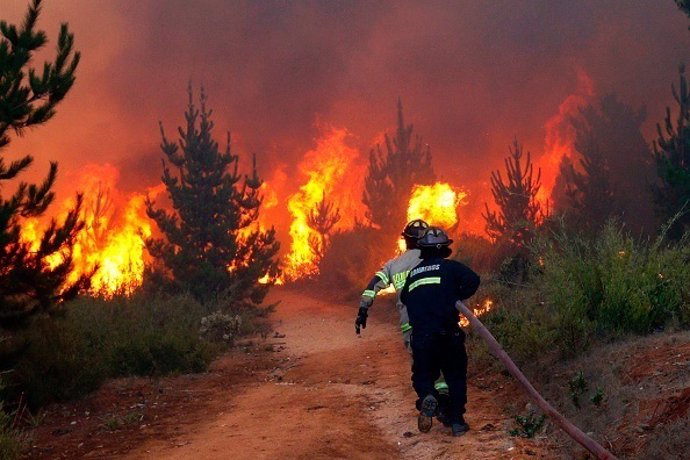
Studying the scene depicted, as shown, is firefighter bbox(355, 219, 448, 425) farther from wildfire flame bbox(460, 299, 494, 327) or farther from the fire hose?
wildfire flame bbox(460, 299, 494, 327)

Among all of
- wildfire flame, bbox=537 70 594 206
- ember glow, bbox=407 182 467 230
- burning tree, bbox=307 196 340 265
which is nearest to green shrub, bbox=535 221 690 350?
ember glow, bbox=407 182 467 230

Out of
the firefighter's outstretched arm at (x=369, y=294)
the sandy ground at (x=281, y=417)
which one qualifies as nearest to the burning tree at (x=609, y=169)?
the sandy ground at (x=281, y=417)

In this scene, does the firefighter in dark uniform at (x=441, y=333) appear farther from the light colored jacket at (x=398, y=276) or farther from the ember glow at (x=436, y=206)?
the ember glow at (x=436, y=206)

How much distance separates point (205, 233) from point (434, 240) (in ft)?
55.7

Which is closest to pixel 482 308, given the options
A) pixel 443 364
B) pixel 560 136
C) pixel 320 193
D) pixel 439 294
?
pixel 443 364

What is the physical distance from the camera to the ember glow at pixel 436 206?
92.8 feet

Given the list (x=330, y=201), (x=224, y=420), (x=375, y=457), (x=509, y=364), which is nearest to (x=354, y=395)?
(x=224, y=420)

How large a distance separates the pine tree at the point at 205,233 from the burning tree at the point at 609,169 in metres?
15.3

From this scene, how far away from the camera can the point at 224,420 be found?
756 cm

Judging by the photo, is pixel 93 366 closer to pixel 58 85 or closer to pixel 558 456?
pixel 58 85

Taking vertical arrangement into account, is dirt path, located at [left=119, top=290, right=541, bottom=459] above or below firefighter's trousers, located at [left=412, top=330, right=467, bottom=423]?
below

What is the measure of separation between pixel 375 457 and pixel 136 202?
26722 mm

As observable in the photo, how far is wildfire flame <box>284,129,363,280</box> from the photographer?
122 ft

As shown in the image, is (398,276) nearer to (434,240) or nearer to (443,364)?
(434,240)
